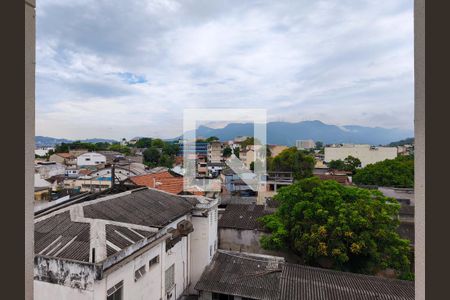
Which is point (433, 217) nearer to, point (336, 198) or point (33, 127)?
point (33, 127)

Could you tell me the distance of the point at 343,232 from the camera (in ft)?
25.0

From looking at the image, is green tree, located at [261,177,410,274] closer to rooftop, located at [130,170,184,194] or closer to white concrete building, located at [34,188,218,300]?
white concrete building, located at [34,188,218,300]

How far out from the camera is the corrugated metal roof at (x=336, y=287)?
19.7 ft

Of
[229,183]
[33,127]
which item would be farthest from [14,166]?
[229,183]

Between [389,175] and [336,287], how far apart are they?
15.6 meters

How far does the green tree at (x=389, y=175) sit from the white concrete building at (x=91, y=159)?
2758cm

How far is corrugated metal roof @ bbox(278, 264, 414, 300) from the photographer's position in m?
6.02

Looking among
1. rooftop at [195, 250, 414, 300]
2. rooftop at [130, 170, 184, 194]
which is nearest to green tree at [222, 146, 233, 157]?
rooftop at [130, 170, 184, 194]

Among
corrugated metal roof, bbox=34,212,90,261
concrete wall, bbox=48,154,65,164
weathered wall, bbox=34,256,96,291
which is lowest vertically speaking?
weathered wall, bbox=34,256,96,291

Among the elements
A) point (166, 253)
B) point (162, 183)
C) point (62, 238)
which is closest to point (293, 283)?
point (166, 253)

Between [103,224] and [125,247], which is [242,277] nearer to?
[125,247]

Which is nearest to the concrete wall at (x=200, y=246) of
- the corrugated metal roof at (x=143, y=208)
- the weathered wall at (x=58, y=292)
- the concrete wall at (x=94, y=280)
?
the corrugated metal roof at (x=143, y=208)

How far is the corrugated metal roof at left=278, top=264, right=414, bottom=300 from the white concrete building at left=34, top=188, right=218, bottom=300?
2.70 m

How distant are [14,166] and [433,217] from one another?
3.62ft
